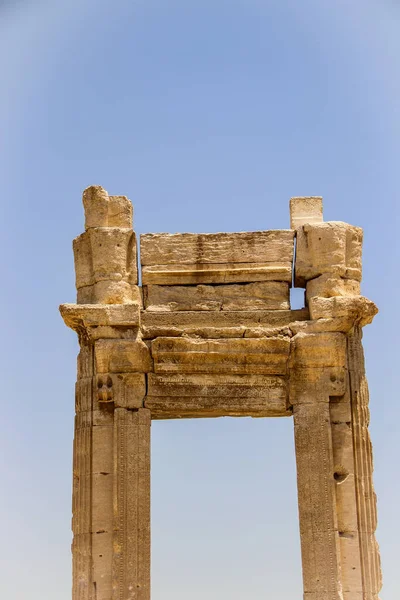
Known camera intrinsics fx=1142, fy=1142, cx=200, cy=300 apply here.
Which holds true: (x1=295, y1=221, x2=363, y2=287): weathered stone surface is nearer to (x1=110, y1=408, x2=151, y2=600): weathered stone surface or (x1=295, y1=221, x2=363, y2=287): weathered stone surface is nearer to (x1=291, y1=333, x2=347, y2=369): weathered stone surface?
(x1=291, y1=333, x2=347, y2=369): weathered stone surface

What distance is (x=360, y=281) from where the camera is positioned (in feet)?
47.3

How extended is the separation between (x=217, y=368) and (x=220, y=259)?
141 centimetres

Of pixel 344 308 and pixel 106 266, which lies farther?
pixel 106 266

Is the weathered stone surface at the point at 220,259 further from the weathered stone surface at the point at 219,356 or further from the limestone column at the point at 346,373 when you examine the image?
the weathered stone surface at the point at 219,356

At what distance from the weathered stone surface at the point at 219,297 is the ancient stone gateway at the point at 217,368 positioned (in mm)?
15

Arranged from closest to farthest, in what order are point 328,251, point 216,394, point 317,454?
point 317,454 < point 216,394 < point 328,251

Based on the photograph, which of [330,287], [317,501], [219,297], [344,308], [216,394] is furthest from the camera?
[219,297]

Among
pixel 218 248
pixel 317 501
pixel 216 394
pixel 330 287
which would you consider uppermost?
pixel 218 248

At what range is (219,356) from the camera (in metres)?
13.9

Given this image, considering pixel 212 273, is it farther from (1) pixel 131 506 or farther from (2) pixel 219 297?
(1) pixel 131 506

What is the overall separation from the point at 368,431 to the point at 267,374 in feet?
4.62

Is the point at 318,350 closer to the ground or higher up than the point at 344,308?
closer to the ground

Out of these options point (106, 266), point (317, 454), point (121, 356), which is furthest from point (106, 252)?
point (317, 454)

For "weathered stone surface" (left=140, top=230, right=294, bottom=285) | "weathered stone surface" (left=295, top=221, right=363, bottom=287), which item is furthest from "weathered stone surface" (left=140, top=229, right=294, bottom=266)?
"weathered stone surface" (left=295, top=221, right=363, bottom=287)
